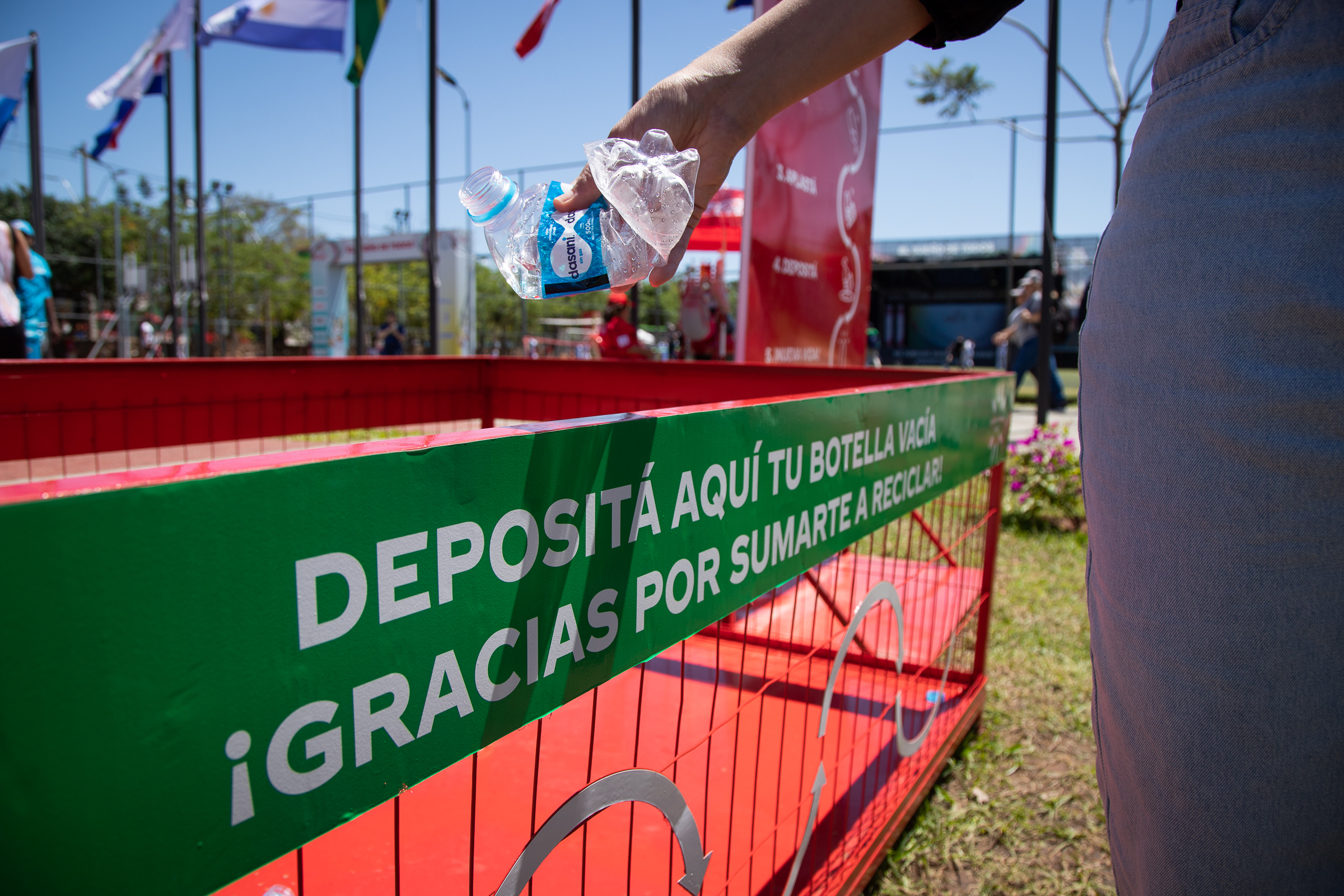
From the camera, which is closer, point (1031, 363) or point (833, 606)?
point (833, 606)

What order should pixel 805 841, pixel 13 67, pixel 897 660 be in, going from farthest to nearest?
pixel 13 67 → pixel 897 660 → pixel 805 841

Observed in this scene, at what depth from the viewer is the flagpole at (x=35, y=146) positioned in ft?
37.3

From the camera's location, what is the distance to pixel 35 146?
471 inches

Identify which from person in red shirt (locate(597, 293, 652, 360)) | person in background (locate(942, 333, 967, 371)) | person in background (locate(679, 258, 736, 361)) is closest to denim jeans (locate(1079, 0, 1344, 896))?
person in background (locate(679, 258, 736, 361))

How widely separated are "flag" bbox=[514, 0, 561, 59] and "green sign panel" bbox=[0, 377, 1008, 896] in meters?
8.97

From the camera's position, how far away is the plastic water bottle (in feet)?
3.54

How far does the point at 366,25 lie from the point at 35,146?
5781mm

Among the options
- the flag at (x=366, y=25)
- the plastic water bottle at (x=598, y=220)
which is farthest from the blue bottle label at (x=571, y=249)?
the flag at (x=366, y=25)

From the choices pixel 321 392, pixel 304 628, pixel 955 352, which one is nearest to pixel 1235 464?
pixel 304 628

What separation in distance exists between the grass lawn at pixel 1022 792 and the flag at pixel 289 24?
11.1 m

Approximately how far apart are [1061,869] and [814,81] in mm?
2298

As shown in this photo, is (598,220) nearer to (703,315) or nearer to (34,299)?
(703,315)

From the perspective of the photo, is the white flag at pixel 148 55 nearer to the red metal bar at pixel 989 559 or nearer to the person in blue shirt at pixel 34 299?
the person in blue shirt at pixel 34 299

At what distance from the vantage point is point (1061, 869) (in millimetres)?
2348
